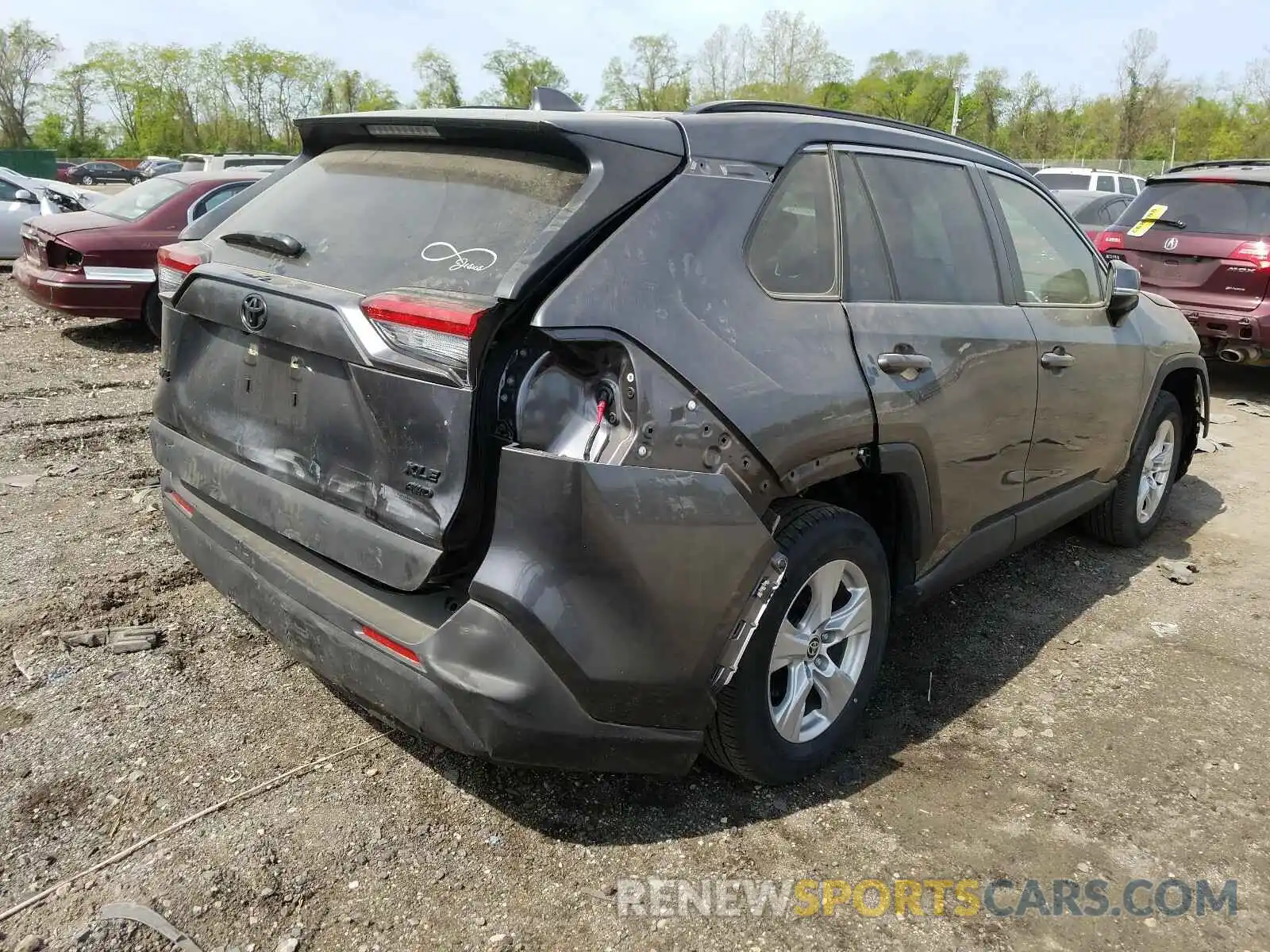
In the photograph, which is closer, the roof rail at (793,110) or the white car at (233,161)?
the roof rail at (793,110)

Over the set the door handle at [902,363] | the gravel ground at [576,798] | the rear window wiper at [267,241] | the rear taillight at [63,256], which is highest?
the rear window wiper at [267,241]

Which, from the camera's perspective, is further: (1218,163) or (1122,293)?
(1218,163)

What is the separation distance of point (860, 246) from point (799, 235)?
30 cm

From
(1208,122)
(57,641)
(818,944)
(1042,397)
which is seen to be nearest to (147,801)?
(57,641)

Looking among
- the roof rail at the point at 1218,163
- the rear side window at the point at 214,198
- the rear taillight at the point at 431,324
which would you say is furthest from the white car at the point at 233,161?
the rear taillight at the point at 431,324

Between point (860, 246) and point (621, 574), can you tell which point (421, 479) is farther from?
point (860, 246)

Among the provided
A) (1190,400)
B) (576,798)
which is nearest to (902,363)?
(576,798)

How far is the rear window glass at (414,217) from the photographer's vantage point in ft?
7.88

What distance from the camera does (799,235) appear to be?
2760 millimetres

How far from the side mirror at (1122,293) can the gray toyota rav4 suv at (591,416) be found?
1.06m

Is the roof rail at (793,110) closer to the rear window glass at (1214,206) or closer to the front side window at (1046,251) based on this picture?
the front side window at (1046,251)

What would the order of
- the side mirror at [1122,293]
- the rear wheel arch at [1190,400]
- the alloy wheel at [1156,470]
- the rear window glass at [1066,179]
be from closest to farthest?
the side mirror at [1122,293] < the alloy wheel at [1156,470] < the rear wheel arch at [1190,400] < the rear window glass at [1066,179]

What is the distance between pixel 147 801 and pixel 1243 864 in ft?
9.84

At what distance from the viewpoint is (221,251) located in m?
3.00
